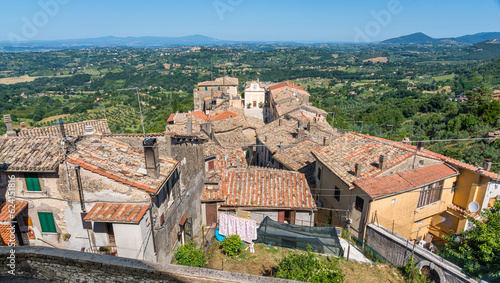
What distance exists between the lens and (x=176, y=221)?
38.9 ft

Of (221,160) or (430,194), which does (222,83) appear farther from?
(430,194)

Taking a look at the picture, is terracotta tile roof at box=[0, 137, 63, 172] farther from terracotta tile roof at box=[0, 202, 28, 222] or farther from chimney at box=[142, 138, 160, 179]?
chimney at box=[142, 138, 160, 179]

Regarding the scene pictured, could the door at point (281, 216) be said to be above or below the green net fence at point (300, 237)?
below

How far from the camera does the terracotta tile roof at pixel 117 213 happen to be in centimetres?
860

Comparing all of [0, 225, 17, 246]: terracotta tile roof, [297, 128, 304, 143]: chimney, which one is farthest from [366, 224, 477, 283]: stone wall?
[0, 225, 17, 246]: terracotta tile roof

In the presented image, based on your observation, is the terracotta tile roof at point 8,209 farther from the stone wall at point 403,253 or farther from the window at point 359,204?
the stone wall at point 403,253

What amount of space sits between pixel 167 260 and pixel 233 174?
21.7 ft

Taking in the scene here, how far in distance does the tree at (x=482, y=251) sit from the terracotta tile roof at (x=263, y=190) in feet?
20.9

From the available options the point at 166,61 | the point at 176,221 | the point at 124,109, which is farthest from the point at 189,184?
the point at 166,61

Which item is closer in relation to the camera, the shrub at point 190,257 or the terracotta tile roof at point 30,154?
the terracotta tile roof at point 30,154

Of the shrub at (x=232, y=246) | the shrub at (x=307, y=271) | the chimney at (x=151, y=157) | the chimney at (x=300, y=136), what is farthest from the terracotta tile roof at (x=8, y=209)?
the chimney at (x=300, y=136)

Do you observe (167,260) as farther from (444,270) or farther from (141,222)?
(444,270)

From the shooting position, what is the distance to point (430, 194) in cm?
1486

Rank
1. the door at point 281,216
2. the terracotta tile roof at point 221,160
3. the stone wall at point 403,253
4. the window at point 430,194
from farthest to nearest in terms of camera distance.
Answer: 1. the terracotta tile roof at point 221,160
2. the door at point 281,216
3. the window at point 430,194
4. the stone wall at point 403,253
